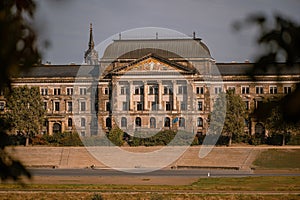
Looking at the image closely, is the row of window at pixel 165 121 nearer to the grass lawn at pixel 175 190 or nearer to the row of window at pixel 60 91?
the row of window at pixel 60 91

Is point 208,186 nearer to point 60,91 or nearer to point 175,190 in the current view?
point 175,190

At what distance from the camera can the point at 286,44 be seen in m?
5.14

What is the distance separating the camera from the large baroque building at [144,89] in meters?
90.2

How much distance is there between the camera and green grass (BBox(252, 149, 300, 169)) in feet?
205

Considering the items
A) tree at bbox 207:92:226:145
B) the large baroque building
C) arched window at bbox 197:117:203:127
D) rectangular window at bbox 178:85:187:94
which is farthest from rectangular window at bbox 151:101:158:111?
tree at bbox 207:92:226:145

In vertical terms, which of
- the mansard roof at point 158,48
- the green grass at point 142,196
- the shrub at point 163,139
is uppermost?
the mansard roof at point 158,48

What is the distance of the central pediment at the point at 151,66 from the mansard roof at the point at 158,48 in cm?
178

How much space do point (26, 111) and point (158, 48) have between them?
22331mm

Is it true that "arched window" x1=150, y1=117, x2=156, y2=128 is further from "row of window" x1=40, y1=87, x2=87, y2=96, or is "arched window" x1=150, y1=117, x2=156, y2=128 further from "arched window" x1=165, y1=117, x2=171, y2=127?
"row of window" x1=40, y1=87, x2=87, y2=96

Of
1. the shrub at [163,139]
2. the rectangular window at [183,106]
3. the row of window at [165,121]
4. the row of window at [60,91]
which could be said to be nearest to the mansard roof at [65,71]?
the row of window at [60,91]

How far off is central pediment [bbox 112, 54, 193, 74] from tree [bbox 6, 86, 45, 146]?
13.4 meters

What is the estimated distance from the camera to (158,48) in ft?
307

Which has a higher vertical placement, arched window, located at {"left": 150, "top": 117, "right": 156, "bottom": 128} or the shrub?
arched window, located at {"left": 150, "top": 117, "right": 156, "bottom": 128}

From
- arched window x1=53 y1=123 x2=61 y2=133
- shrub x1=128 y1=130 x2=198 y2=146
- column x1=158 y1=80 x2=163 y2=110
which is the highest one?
column x1=158 y1=80 x2=163 y2=110
